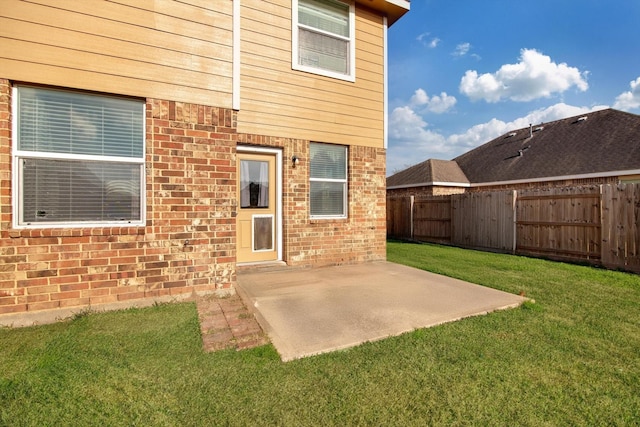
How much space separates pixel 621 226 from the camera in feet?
21.6

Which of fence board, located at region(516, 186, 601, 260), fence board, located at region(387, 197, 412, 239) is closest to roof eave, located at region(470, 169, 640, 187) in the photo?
fence board, located at region(387, 197, 412, 239)

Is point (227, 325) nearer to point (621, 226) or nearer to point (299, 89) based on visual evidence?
point (299, 89)

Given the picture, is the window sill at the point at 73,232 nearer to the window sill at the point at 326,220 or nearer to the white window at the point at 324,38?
the window sill at the point at 326,220

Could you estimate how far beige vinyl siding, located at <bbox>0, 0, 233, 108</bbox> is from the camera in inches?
134

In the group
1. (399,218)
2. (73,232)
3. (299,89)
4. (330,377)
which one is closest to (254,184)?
(299,89)

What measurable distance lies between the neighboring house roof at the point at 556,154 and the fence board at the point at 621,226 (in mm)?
7679

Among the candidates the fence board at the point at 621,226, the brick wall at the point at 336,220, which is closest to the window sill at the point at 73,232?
the brick wall at the point at 336,220

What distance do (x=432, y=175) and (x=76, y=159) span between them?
17.0 meters

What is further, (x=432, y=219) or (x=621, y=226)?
(x=432, y=219)

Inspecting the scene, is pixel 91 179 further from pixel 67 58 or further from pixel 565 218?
pixel 565 218

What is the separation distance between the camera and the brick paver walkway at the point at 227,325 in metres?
2.80

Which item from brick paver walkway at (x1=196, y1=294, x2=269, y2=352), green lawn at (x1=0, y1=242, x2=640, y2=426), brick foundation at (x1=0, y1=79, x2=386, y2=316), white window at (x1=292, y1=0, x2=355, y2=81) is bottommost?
green lawn at (x1=0, y1=242, x2=640, y2=426)

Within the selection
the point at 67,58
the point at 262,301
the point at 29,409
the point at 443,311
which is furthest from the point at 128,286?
the point at 443,311

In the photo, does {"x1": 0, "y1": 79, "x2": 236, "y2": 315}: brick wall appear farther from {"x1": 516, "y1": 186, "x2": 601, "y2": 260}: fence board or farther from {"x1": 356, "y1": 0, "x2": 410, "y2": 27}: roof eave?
{"x1": 516, "y1": 186, "x2": 601, "y2": 260}: fence board
